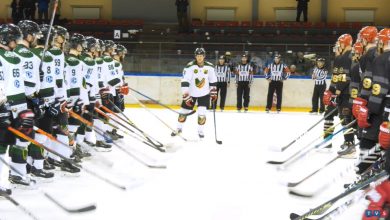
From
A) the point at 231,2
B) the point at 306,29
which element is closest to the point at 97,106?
the point at 306,29

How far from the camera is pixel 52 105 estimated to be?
17.4 feet

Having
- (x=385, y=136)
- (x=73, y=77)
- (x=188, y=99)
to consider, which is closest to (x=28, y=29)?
(x=73, y=77)

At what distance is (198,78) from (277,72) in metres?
5.08

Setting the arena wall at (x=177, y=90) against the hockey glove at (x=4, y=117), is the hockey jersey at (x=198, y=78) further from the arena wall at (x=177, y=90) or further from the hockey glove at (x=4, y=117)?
the arena wall at (x=177, y=90)

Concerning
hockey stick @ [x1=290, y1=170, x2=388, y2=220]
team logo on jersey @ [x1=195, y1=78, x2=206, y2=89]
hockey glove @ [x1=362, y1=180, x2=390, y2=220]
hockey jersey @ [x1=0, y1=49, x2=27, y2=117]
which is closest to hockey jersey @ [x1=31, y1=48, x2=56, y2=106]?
hockey jersey @ [x1=0, y1=49, x2=27, y2=117]

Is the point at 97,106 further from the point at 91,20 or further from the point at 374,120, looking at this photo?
the point at 91,20

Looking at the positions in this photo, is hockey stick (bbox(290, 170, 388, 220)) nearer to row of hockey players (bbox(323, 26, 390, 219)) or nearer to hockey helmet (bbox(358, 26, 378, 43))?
row of hockey players (bbox(323, 26, 390, 219))

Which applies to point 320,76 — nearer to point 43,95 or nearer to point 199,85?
point 199,85

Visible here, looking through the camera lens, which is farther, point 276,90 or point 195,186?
point 276,90

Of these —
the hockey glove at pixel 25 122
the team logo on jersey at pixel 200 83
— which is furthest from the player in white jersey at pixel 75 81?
the team logo on jersey at pixel 200 83

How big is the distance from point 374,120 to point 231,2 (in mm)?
15527

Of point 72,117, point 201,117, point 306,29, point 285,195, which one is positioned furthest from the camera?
point 306,29

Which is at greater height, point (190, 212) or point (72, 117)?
point (72, 117)

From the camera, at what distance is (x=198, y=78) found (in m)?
8.76
